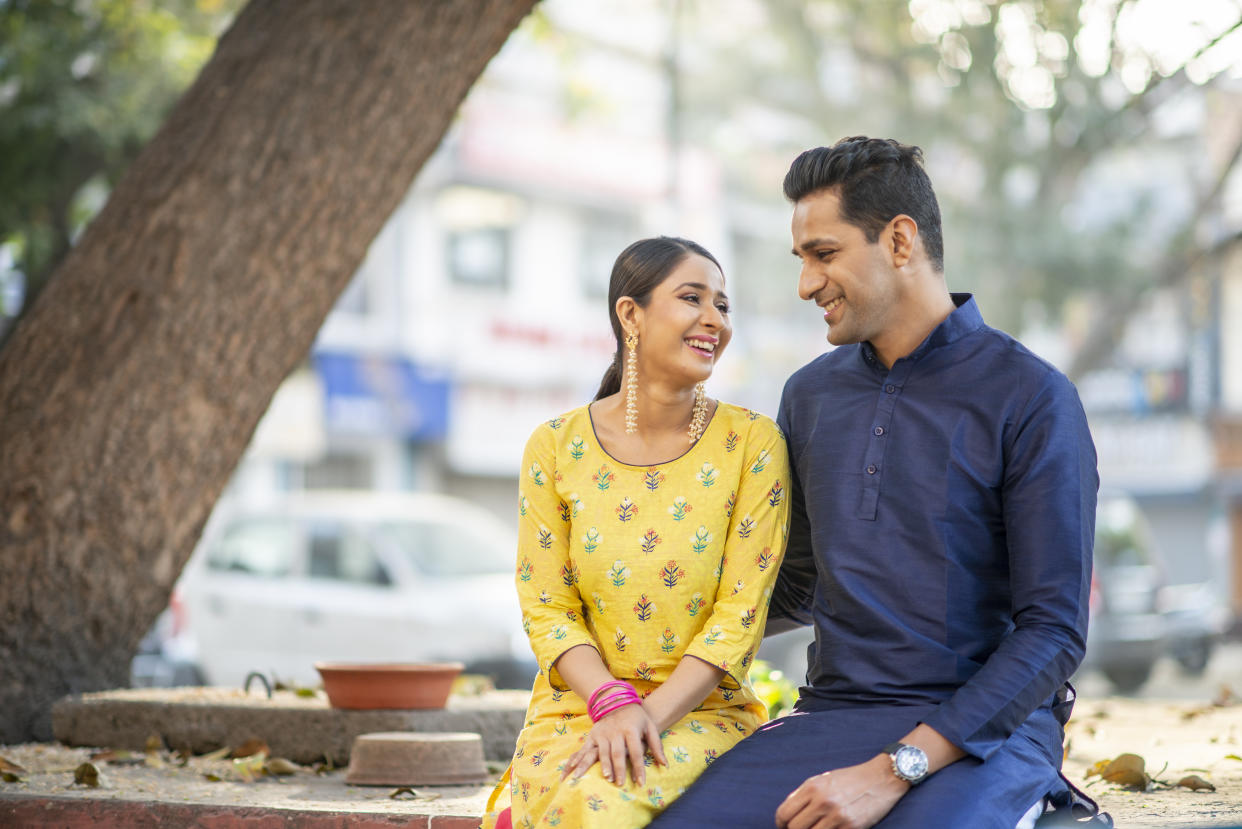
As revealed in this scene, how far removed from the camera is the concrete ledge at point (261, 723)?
4.90 metres

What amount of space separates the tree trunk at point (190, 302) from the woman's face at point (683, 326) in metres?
2.38

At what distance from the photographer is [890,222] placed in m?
3.14

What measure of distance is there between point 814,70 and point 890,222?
14.8 meters

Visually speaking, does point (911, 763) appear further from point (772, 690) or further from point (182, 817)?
point (772, 690)

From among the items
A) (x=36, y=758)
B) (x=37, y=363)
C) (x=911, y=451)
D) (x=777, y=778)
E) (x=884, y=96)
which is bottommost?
(x=36, y=758)

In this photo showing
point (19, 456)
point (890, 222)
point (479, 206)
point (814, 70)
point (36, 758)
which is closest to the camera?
point (890, 222)

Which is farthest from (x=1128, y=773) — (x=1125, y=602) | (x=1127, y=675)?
(x=1127, y=675)

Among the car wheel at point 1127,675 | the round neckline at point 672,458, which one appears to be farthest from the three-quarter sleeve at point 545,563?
the car wheel at point 1127,675

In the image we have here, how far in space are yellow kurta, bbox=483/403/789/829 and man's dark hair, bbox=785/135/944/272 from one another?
547 millimetres

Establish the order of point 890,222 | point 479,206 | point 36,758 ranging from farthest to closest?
point 479,206 < point 36,758 < point 890,222

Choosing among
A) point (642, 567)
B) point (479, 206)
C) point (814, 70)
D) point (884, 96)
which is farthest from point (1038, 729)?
point (479, 206)

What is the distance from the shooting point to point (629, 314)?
134 inches

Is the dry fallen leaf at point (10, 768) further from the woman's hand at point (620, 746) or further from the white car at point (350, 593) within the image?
the white car at point (350, 593)

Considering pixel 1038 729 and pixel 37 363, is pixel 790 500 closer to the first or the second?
pixel 1038 729
